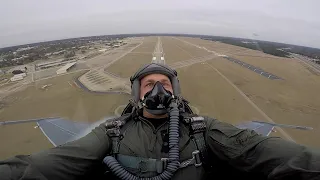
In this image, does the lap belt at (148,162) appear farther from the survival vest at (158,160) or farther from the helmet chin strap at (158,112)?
the helmet chin strap at (158,112)

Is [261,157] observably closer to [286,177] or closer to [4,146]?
[286,177]

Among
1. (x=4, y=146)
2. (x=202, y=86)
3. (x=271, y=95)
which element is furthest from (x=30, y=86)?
(x=271, y=95)

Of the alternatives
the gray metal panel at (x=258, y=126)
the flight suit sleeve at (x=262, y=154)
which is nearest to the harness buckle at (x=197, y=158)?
the flight suit sleeve at (x=262, y=154)

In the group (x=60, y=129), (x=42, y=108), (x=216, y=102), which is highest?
(x=216, y=102)

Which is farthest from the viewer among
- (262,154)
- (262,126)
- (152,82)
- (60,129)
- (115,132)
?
(262,126)

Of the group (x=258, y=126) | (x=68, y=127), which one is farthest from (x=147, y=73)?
(x=258, y=126)

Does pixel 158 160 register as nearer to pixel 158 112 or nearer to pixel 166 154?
pixel 166 154

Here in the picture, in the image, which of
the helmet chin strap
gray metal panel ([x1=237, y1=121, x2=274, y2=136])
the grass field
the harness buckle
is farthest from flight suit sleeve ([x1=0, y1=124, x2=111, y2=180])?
gray metal panel ([x1=237, y1=121, x2=274, y2=136])
